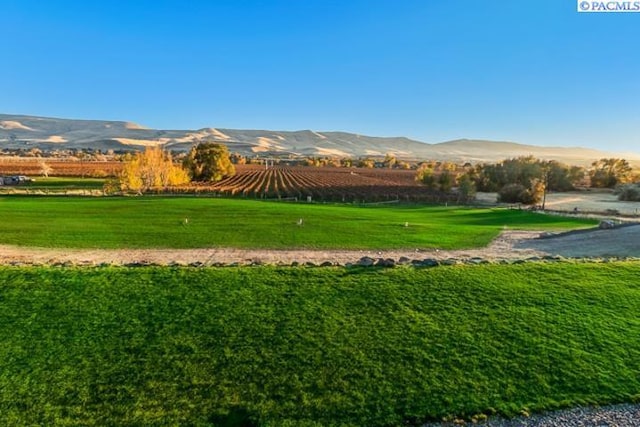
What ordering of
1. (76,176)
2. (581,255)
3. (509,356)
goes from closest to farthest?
(509,356) → (581,255) → (76,176)

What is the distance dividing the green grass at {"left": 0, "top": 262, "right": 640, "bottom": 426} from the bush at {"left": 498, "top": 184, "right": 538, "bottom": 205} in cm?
5869

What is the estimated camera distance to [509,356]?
10.0m

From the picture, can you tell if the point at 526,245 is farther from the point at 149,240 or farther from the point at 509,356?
the point at 149,240

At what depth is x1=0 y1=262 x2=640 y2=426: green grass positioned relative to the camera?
8.34 m

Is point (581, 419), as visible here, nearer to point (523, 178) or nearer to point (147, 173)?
point (147, 173)

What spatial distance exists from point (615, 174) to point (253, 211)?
10677 cm

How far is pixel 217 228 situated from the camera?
27500 mm

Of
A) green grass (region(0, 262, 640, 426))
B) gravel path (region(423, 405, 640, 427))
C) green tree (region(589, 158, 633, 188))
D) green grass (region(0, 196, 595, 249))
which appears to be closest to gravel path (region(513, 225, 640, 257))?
green grass (region(0, 196, 595, 249))

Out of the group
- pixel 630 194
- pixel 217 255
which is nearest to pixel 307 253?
pixel 217 255

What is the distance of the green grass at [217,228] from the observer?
2322cm

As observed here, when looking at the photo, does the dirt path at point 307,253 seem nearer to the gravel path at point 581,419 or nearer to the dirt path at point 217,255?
the dirt path at point 217,255

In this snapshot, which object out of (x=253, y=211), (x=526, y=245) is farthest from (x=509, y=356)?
(x=253, y=211)

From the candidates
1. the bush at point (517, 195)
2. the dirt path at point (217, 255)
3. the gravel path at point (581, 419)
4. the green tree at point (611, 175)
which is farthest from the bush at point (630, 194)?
the gravel path at point (581, 419)

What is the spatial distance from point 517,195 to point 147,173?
60059mm
